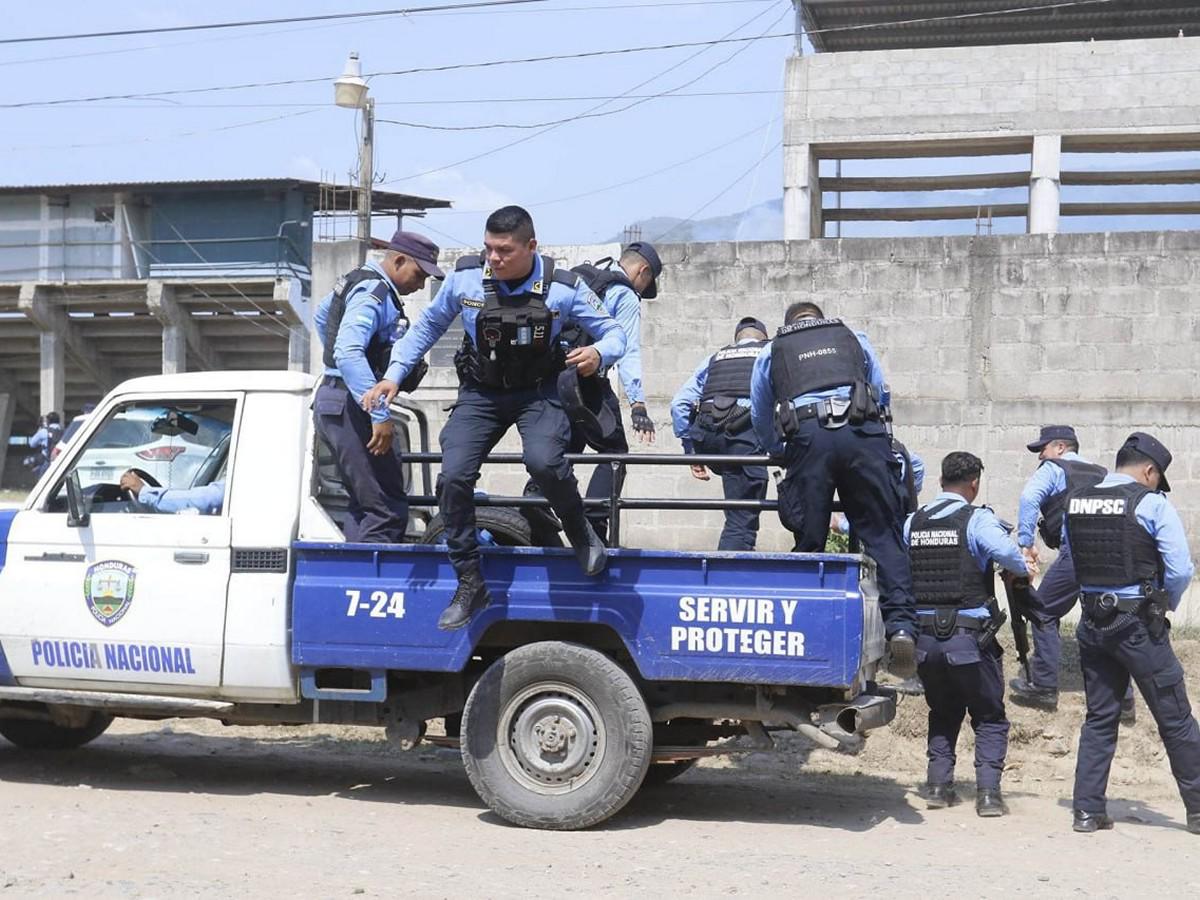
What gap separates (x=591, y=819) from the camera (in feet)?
20.6

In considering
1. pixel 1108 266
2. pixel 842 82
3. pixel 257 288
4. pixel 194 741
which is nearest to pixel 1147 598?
pixel 194 741

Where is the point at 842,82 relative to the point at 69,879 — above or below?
above

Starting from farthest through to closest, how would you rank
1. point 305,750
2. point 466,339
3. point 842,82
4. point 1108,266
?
point 842,82, point 1108,266, point 305,750, point 466,339

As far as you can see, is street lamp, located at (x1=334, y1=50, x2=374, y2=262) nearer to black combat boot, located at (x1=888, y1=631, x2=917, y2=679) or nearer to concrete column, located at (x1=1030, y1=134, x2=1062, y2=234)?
concrete column, located at (x1=1030, y1=134, x2=1062, y2=234)

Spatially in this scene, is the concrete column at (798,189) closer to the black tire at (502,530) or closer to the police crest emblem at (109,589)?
the black tire at (502,530)

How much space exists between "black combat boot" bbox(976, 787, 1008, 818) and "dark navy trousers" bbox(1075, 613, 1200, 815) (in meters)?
0.42

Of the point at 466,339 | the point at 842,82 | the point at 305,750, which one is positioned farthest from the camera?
the point at 842,82

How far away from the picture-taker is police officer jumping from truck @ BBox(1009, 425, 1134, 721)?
887 centimetres

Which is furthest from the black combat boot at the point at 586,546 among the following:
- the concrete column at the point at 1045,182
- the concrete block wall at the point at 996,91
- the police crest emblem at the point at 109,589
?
the concrete block wall at the point at 996,91

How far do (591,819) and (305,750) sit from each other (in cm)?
270

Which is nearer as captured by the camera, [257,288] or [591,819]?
[591,819]

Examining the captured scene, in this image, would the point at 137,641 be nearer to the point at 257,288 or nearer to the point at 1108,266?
the point at 1108,266

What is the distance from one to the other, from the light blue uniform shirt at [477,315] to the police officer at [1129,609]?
2176 millimetres

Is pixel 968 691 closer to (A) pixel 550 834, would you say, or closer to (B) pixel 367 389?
(A) pixel 550 834
